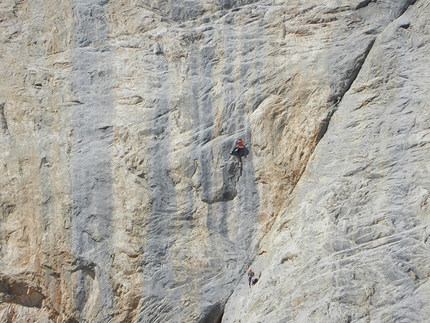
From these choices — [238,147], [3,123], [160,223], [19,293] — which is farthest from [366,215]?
[3,123]

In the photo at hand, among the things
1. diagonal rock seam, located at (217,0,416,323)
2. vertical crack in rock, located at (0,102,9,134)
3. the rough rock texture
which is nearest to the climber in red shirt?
the rough rock texture

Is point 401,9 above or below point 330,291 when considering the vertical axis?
above

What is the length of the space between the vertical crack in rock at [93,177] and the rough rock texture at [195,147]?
3 centimetres

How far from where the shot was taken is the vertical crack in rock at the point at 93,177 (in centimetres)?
1198

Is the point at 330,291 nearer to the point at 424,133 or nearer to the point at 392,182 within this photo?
the point at 392,182

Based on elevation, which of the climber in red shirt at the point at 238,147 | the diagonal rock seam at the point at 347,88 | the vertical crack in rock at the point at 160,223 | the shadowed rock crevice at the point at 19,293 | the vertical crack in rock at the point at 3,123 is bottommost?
the shadowed rock crevice at the point at 19,293

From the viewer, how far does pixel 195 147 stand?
468 inches

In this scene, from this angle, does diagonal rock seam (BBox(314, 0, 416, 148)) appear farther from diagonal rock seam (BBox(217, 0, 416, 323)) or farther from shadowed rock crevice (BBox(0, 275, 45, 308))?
shadowed rock crevice (BBox(0, 275, 45, 308))

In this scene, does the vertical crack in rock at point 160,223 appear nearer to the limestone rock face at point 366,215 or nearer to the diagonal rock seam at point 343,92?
the diagonal rock seam at point 343,92

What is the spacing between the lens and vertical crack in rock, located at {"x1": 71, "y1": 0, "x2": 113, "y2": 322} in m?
12.0

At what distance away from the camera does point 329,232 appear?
34.1 feet

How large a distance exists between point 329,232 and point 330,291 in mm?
980

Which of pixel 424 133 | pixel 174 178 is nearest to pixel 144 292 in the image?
pixel 174 178

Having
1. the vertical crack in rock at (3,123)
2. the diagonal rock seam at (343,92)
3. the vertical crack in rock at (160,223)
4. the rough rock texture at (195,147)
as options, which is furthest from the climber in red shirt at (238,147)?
the vertical crack in rock at (3,123)
